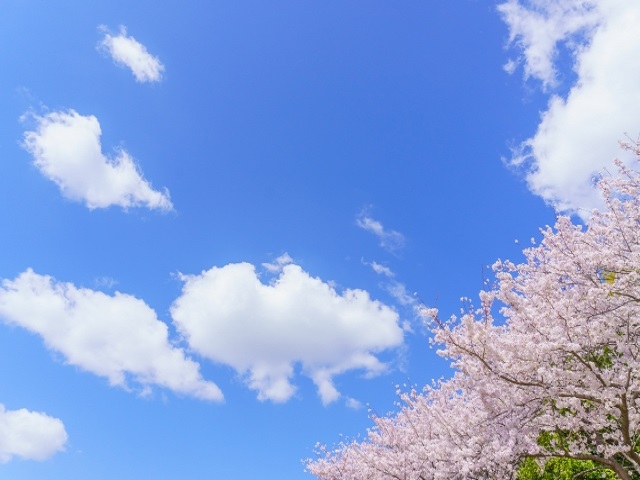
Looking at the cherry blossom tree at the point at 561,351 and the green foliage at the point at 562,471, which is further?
the green foliage at the point at 562,471

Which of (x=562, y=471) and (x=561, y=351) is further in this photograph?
(x=562, y=471)

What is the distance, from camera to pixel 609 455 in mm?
8383

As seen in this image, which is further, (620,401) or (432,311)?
(432,311)

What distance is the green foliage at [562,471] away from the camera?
1194 centimetres

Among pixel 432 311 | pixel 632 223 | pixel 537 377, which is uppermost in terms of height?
pixel 632 223

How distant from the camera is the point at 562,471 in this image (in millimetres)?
12375

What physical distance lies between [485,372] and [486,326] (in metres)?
0.82

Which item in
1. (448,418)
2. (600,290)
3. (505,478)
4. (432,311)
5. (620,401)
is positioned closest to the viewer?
(620,401)

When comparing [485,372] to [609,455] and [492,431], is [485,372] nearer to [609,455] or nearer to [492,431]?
[492,431]

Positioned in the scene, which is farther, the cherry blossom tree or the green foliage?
the green foliage

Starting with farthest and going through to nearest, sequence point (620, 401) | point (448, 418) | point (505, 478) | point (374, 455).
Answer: point (374, 455), point (448, 418), point (505, 478), point (620, 401)

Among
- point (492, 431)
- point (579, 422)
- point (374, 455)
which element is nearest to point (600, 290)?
point (579, 422)

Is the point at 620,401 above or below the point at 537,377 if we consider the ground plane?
below

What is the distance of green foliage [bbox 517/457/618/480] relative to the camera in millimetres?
11938
